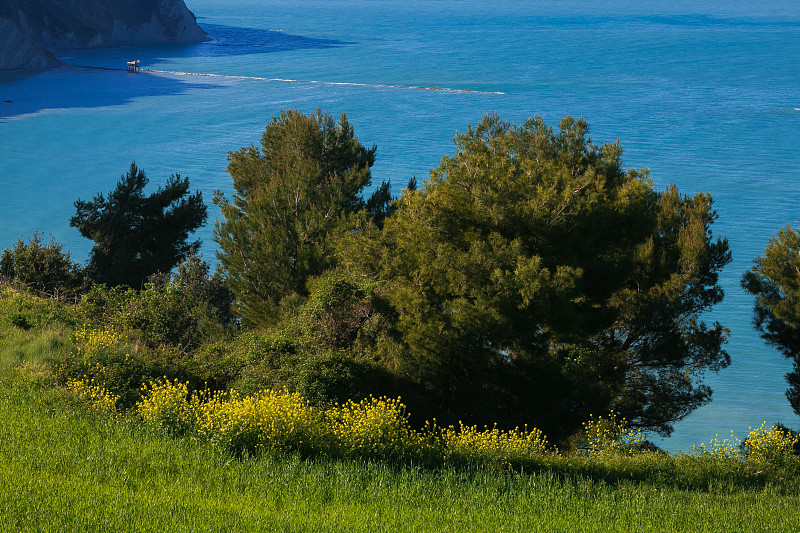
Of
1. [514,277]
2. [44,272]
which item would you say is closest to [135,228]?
[44,272]

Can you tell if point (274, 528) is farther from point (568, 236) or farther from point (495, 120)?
point (495, 120)

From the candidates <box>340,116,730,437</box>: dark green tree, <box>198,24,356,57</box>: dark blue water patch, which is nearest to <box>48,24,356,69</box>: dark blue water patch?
<box>198,24,356,57</box>: dark blue water patch

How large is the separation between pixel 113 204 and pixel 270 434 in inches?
789

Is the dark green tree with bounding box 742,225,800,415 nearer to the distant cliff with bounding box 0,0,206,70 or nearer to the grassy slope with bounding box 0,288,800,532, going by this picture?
the grassy slope with bounding box 0,288,800,532

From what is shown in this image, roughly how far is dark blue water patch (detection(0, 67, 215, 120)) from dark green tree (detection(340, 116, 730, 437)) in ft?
208

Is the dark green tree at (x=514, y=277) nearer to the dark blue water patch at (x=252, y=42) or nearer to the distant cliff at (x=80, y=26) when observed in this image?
the distant cliff at (x=80, y=26)

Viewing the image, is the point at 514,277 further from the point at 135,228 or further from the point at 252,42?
the point at 252,42

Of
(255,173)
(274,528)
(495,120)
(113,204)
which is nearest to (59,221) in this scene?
(113,204)

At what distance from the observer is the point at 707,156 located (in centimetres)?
6103

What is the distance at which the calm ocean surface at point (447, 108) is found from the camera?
47406 millimetres

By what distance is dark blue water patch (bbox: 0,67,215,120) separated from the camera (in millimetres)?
73625

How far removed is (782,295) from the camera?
19.0 metres

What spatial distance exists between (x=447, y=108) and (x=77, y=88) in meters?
38.0

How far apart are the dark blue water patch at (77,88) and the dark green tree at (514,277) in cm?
6347
